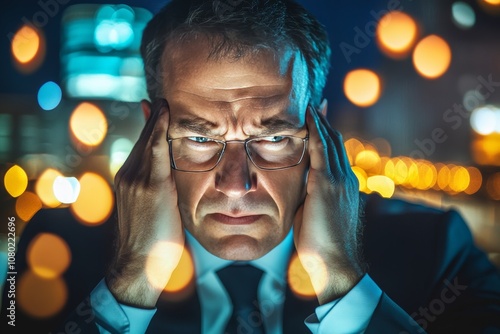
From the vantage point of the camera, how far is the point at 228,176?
1331 millimetres

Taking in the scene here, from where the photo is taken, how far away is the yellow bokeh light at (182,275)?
4.50 feet

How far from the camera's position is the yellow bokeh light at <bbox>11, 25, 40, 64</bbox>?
139 cm

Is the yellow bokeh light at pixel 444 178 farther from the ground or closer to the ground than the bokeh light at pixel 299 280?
farther from the ground

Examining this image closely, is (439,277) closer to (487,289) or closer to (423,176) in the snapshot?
(487,289)

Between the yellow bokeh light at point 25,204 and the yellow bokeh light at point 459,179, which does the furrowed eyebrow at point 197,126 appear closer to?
the yellow bokeh light at point 25,204

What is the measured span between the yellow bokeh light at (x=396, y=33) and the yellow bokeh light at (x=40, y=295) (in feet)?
4.12

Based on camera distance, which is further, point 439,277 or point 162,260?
point 439,277

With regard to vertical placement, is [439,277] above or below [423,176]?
below

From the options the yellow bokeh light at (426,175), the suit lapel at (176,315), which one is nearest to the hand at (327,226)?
the yellow bokeh light at (426,175)

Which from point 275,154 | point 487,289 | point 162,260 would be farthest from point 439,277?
point 162,260

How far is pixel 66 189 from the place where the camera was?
139 centimetres

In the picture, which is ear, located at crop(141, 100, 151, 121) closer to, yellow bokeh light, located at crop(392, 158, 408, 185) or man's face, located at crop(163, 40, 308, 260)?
man's face, located at crop(163, 40, 308, 260)

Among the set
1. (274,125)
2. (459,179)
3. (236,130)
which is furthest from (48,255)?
(459,179)

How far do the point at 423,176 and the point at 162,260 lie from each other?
848 millimetres
